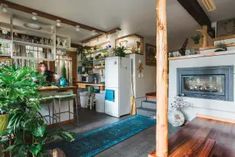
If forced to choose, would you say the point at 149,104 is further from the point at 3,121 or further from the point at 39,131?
the point at 3,121

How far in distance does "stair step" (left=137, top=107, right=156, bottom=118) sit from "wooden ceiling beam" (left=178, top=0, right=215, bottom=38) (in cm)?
280

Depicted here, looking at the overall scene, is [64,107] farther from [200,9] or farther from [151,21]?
[200,9]

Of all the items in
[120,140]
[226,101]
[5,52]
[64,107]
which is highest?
[5,52]

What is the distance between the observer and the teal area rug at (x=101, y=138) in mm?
2619

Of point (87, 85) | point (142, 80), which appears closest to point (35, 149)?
point (142, 80)

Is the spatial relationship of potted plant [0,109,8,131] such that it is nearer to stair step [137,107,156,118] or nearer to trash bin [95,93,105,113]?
trash bin [95,93,105,113]

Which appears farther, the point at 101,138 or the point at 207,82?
the point at 207,82

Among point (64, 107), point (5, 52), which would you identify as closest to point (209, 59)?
point (64, 107)

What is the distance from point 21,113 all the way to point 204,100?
11.7 ft

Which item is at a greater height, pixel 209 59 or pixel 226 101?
pixel 209 59

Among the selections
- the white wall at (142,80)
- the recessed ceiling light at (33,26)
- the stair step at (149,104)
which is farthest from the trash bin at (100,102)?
the recessed ceiling light at (33,26)

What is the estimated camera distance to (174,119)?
12.3ft

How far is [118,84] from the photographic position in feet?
15.3

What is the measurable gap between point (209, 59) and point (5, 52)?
5216mm
